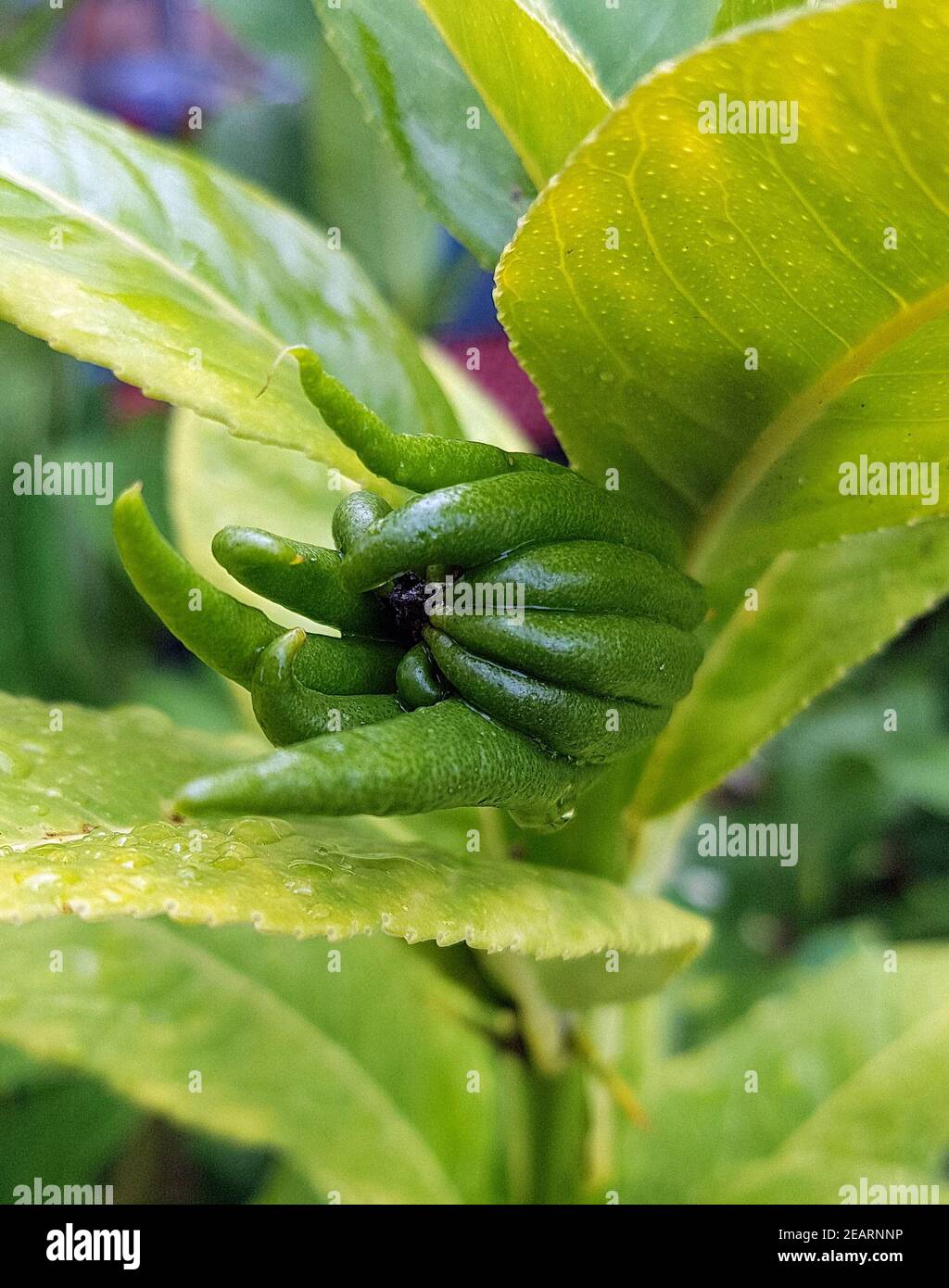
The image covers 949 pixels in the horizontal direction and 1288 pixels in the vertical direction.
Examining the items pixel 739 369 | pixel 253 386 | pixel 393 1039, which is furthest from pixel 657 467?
pixel 393 1039

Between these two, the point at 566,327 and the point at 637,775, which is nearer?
the point at 566,327

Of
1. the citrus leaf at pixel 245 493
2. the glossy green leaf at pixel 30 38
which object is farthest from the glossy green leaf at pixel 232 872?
the glossy green leaf at pixel 30 38

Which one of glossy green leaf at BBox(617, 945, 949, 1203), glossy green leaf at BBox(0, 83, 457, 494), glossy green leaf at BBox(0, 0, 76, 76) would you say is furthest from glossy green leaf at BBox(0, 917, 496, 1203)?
glossy green leaf at BBox(0, 0, 76, 76)

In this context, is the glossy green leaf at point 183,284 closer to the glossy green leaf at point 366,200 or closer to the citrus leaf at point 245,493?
the citrus leaf at point 245,493

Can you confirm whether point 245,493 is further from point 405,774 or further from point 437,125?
point 405,774

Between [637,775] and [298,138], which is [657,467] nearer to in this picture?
[637,775]

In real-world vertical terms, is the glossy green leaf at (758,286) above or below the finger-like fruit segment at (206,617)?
above
